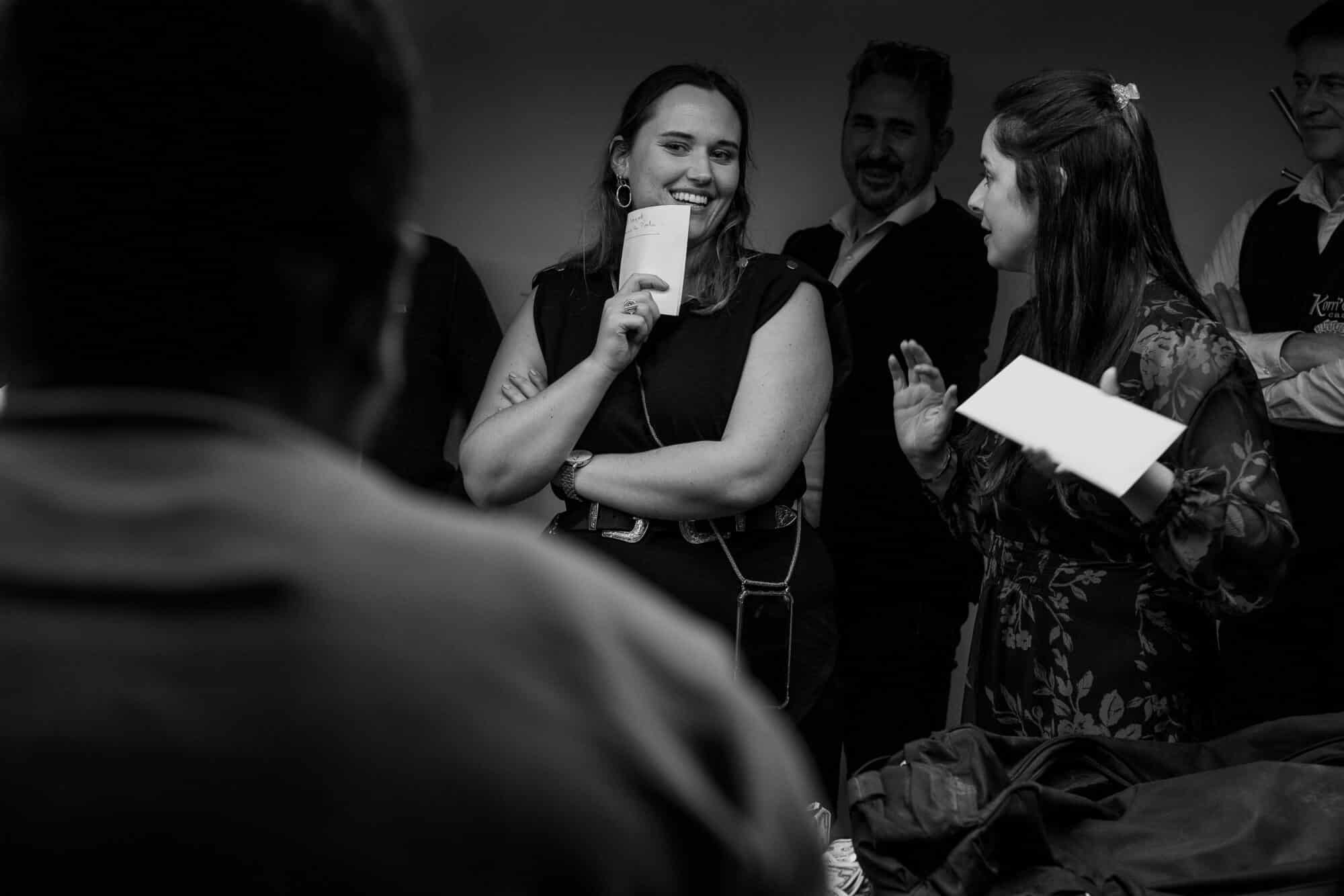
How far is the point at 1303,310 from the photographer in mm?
3096

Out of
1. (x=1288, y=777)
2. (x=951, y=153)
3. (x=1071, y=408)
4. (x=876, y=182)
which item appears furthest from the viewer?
(x=951, y=153)

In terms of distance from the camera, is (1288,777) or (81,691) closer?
(81,691)

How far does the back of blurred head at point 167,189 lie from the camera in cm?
66

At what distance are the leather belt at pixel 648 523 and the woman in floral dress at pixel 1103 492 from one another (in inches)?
14.4

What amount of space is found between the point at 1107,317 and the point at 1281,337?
103 centimetres

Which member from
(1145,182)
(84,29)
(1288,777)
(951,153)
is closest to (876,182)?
(951,153)

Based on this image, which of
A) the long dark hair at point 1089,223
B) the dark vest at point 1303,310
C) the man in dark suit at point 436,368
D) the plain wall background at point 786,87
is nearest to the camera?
the long dark hair at point 1089,223

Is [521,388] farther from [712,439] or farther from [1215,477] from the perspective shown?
[1215,477]

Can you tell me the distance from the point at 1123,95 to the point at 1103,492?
23.9 inches

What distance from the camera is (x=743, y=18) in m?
4.04

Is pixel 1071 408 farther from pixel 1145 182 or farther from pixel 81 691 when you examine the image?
pixel 81 691

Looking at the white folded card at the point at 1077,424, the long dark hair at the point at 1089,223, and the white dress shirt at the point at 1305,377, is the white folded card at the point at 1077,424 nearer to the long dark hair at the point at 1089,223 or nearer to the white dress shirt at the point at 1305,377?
the long dark hair at the point at 1089,223

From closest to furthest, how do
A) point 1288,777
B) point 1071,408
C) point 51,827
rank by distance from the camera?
point 51,827 → point 1288,777 → point 1071,408

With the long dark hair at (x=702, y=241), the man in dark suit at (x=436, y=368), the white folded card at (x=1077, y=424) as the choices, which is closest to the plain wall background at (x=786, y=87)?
the man in dark suit at (x=436, y=368)
